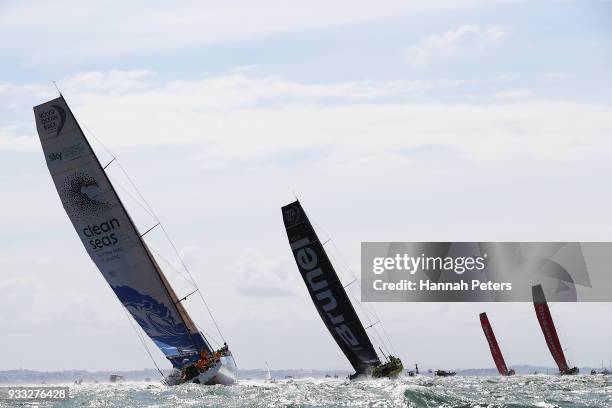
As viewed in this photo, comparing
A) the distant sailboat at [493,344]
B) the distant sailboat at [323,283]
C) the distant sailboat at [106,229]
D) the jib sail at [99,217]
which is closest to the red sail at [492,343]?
the distant sailboat at [493,344]

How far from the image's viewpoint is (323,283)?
5241 centimetres

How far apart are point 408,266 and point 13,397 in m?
25.5

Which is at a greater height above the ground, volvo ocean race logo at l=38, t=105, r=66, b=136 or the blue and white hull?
volvo ocean race logo at l=38, t=105, r=66, b=136

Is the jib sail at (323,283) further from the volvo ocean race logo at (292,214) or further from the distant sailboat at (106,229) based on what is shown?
the distant sailboat at (106,229)

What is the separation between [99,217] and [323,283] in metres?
11.8

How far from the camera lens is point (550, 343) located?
265ft

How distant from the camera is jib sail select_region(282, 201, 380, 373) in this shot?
172 feet

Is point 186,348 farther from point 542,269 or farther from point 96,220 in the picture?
point 542,269

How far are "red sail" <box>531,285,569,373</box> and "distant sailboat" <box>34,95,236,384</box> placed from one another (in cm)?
3429

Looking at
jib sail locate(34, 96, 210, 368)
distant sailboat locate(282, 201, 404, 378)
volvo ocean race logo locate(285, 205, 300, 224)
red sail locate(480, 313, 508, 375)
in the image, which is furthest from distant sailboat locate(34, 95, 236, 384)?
red sail locate(480, 313, 508, 375)

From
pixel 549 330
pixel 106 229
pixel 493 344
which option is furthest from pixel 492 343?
pixel 106 229

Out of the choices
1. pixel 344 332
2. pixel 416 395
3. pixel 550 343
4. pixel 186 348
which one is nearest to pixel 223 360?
pixel 186 348

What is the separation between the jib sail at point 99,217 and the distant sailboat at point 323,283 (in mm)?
6934

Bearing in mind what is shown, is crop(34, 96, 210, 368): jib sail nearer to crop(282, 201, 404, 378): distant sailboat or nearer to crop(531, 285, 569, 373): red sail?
crop(282, 201, 404, 378): distant sailboat
